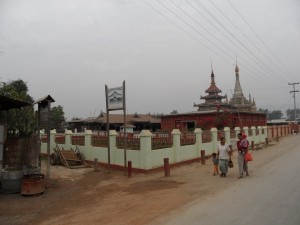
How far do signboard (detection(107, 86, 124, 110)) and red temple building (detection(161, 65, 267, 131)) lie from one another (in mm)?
23315

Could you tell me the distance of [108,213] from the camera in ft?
25.5

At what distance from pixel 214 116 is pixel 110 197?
3169 centimetres

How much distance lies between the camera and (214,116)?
4012cm

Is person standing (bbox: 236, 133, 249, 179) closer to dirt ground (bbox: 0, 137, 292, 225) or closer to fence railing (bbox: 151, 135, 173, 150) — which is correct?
dirt ground (bbox: 0, 137, 292, 225)

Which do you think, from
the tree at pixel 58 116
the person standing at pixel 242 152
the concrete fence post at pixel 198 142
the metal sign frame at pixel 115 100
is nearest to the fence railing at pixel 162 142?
the metal sign frame at pixel 115 100

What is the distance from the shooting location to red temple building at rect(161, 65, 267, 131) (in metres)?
37.2

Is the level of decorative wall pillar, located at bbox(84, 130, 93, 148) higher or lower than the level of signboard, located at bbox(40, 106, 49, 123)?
lower

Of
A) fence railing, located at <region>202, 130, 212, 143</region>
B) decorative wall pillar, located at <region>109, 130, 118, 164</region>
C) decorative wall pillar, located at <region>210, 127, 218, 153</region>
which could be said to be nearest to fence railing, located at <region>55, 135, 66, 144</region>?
decorative wall pillar, located at <region>109, 130, 118, 164</region>

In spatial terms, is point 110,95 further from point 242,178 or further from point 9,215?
point 9,215

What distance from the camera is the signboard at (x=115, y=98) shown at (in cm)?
1417

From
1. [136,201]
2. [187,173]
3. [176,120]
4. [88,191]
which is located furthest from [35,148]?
[176,120]

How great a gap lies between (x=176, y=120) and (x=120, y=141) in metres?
31.3

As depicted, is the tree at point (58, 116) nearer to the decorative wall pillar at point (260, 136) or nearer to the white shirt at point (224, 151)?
the decorative wall pillar at point (260, 136)

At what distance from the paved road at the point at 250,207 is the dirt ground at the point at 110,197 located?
542 millimetres
